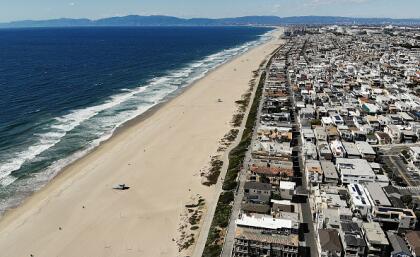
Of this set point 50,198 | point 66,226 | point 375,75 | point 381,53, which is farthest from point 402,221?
point 381,53

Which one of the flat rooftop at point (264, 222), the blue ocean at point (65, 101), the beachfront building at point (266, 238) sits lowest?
the beachfront building at point (266, 238)

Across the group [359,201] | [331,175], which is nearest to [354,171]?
[331,175]

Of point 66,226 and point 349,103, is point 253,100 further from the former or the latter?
point 66,226

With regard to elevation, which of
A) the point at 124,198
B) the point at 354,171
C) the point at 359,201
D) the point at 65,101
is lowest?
the point at 124,198

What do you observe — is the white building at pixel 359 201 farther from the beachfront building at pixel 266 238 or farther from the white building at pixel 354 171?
the beachfront building at pixel 266 238

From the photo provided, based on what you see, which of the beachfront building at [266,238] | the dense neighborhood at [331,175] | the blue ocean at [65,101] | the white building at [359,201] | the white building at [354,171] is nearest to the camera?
the beachfront building at [266,238]

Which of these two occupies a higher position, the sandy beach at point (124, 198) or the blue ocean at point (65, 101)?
the blue ocean at point (65, 101)

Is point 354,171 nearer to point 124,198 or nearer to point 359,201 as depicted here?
point 359,201

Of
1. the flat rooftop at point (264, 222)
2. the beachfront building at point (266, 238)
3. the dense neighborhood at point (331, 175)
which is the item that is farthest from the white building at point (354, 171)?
the flat rooftop at point (264, 222)
